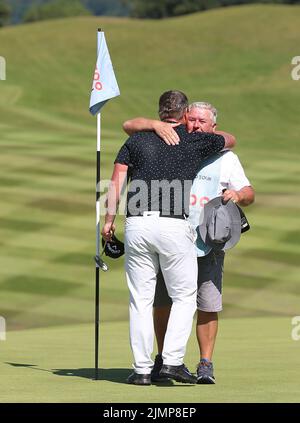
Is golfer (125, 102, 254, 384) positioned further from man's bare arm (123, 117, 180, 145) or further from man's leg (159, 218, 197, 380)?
man's leg (159, 218, 197, 380)

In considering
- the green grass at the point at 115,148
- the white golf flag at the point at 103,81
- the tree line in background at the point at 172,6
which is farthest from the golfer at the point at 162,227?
the tree line in background at the point at 172,6

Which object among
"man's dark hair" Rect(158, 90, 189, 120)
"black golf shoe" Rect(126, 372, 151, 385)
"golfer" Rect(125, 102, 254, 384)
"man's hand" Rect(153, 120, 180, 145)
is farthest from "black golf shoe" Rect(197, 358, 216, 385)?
"man's dark hair" Rect(158, 90, 189, 120)

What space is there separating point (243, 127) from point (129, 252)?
144 ft

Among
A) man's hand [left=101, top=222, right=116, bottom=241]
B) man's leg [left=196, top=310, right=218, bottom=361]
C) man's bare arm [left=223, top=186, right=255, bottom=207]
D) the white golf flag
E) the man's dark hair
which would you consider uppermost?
the white golf flag

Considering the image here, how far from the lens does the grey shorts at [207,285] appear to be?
31.4 ft

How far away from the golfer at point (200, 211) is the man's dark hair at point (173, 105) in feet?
0.61

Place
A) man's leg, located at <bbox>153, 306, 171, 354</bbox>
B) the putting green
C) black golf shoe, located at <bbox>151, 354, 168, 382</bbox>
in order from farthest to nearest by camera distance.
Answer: man's leg, located at <bbox>153, 306, 171, 354</bbox>, black golf shoe, located at <bbox>151, 354, 168, 382</bbox>, the putting green

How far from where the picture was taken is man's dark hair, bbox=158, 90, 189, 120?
912cm

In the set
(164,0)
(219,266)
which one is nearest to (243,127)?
(219,266)

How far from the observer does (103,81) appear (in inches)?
404

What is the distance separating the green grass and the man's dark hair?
2004 mm

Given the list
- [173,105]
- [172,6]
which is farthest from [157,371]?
[172,6]

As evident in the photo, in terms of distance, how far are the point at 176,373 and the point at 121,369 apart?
4.93ft
